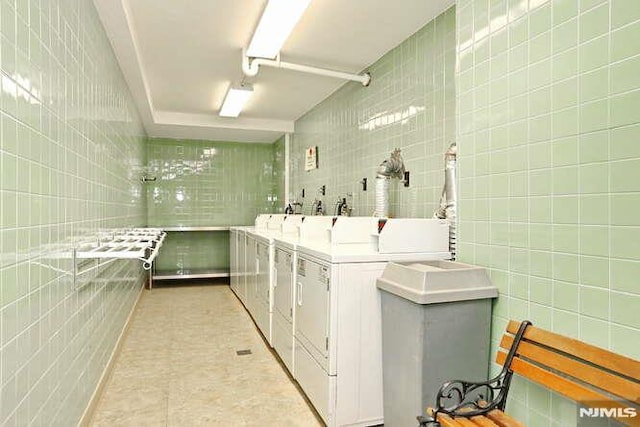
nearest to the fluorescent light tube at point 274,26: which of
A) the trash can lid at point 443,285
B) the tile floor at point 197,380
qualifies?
the trash can lid at point 443,285

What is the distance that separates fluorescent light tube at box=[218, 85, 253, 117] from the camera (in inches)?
163

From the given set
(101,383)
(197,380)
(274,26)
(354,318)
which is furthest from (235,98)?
(354,318)

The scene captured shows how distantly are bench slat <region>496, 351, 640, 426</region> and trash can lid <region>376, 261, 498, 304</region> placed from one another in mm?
353

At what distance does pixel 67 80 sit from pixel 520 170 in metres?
2.14

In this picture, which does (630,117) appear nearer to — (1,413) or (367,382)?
(367,382)

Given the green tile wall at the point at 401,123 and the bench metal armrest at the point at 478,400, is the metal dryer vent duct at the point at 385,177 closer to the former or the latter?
the green tile wall at the point at 401,123

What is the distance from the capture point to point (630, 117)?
1281 millimetres

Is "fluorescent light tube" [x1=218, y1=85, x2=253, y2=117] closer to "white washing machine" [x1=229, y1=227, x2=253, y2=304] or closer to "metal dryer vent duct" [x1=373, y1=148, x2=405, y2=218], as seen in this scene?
"white washing machine" [x1=229, y1=227, x2=253, y2=304]

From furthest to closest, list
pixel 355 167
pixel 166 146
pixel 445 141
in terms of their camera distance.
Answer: pixel 166 146, pixel 355 167, pixel 445 141

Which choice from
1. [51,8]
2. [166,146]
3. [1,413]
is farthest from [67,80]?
[166,146]

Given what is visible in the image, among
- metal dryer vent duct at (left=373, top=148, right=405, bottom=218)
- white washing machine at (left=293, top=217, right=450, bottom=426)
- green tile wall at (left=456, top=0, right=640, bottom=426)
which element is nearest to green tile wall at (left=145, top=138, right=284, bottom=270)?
metal dryer vent duct at (left=373, top=148, right=405, bottom=218)

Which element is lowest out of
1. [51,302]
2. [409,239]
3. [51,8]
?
[51,302]

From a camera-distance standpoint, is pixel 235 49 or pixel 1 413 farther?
pixel 235 49

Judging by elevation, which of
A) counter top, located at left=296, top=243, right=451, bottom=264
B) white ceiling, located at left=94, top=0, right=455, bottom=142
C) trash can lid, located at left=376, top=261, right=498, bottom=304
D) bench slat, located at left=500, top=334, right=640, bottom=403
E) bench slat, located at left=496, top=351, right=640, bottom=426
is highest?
white ceiling, located at left=94, top=0, right=455, bottom=142
